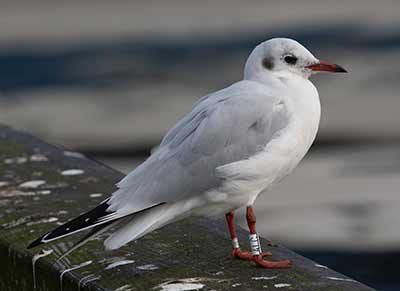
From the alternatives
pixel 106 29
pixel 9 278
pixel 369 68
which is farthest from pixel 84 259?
pixel 106 29

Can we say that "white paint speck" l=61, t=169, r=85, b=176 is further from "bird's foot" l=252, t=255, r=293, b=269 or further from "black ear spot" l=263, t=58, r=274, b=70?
"bird's foot" l=252, t=255, r=293, b=269

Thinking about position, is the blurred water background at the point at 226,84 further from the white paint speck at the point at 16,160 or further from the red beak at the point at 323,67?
the red beak at the point at 323,67

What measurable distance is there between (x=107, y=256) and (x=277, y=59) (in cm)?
89

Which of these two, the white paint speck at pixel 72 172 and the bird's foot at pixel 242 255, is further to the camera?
the white paint speck at pixel 72 172

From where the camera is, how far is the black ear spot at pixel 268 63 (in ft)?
15.4

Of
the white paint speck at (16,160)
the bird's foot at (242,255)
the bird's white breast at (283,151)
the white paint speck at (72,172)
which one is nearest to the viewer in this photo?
the bird's foot at (242,255)

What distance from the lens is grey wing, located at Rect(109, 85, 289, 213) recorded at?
4.53 meters

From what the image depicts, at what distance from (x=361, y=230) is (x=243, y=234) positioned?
458 cm

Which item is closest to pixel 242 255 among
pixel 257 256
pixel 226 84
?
pixel 257 256

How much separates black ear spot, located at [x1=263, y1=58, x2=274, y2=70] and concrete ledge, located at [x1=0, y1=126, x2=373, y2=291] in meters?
0.58

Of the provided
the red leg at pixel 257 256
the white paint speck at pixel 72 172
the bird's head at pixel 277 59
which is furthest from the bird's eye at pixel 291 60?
the white paint speck at pixel 72 172

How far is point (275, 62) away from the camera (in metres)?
4.70

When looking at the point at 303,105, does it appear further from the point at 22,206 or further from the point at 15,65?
the point at 15,65

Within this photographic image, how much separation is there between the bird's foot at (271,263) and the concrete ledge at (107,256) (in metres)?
0.02
